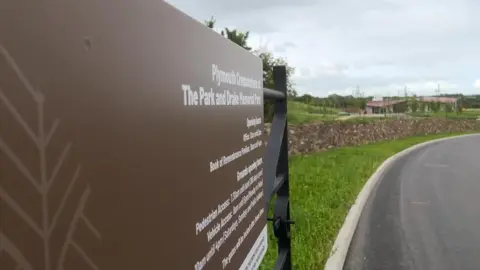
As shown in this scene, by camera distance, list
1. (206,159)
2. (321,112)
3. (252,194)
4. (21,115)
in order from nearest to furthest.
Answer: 1. (21,115)
2. (206,159)
3. (252,194)
4. (321,112)

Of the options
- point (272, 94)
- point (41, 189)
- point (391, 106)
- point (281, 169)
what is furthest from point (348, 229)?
point (391, 106)

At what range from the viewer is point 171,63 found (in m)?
1.67

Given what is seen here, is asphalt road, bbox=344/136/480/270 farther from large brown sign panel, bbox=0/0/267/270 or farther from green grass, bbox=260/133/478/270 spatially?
large brown sign panel, bbox=0/0/267/270

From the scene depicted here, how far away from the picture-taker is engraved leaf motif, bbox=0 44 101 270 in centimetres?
93

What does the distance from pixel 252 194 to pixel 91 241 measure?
1780 mm

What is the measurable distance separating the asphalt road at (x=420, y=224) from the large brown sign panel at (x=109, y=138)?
5397 mm

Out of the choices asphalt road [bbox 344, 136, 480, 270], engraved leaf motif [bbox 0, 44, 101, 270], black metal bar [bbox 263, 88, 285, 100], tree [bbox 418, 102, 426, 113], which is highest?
black metal bar [bbox 263, 88, 285, 100]

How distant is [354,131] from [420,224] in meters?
18.4

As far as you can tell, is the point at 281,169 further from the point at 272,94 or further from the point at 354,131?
the point at 354,131

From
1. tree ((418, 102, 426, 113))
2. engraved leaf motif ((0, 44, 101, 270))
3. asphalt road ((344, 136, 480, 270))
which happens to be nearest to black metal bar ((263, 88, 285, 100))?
engraved leaf motif ((0, 44, 101, 270))

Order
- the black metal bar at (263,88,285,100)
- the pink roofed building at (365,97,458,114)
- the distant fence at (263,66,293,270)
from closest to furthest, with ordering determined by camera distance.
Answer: the black metal bar at (263,88,285,100) → the distant fence at (263,66,293,270) → the pink roofed building at (365,97,458,114)

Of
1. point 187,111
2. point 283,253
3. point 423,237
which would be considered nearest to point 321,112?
point 423,237

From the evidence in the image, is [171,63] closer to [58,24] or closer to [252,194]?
[58,24]

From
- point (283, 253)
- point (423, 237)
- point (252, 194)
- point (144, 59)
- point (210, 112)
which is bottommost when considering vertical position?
point (423, 237)
